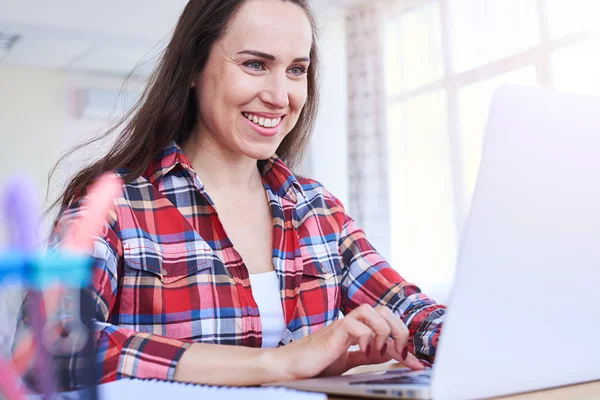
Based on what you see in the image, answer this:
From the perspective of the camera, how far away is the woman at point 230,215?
3.85 ft

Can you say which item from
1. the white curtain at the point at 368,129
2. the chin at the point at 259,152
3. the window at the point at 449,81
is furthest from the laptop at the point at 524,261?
the white curtain at the point at 368,129

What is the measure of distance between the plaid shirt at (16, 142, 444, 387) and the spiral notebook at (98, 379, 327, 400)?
0.32 m

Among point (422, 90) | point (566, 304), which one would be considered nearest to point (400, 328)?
point (566, 304)

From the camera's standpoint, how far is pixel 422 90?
202 inches

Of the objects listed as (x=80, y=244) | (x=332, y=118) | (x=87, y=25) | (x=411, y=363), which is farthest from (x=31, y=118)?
(x=80, y=244)

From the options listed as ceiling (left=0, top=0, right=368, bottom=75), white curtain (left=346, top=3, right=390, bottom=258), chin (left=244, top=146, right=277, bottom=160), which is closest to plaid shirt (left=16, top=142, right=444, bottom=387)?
chin (left=244, top=146, right=277, bottom=160)

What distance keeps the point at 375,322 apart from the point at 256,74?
2.23 feet

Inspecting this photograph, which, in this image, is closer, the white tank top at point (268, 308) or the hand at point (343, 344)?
the hand at point (343, 344)

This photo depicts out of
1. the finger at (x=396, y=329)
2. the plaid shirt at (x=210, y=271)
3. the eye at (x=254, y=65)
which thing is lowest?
the finger at (x=396, y=329)

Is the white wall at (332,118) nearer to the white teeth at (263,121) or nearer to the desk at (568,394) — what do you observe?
the white teeth at (263,121)

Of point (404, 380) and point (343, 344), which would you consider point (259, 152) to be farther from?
point (404, 380)

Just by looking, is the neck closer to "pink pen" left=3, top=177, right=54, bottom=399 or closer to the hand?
the hand

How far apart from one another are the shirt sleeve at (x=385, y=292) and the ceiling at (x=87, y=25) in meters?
3.43

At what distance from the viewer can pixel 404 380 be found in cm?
69
